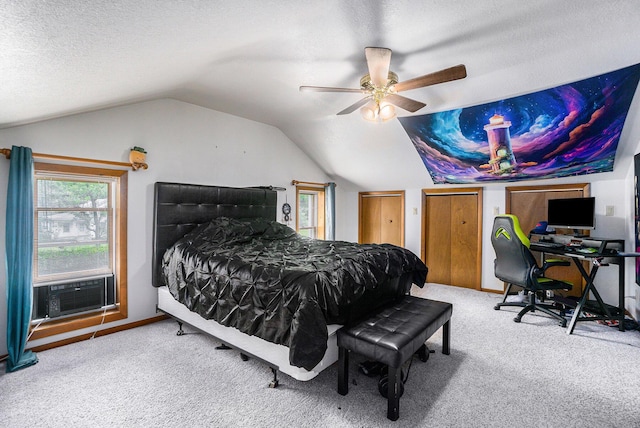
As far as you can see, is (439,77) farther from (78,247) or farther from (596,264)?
(78,247)

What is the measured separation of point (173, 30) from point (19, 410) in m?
2.76

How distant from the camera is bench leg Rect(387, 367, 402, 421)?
193 cm

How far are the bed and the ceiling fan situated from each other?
1.43 m

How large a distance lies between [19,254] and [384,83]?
140 inches

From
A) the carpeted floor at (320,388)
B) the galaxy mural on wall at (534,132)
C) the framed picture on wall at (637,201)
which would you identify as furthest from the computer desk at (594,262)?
the galaxy mural on wall at (534,132)

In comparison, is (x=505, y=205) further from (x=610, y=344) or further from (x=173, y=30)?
(x=173, y=30)

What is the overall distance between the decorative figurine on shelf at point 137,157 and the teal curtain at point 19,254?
0.87 meters

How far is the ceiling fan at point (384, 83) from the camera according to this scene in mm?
2217

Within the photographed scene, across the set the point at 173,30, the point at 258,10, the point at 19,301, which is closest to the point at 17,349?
the point at 19,301

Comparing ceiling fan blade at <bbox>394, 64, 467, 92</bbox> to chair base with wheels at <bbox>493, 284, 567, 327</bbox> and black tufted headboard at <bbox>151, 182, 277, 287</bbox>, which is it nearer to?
black tufted headboard at <bbox>151, 182, 277, 287</bbox>

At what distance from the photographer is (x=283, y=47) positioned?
97.6 inches

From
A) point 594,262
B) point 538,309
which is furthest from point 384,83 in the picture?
point 538,309

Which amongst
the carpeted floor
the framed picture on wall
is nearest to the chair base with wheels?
the carpeted floor

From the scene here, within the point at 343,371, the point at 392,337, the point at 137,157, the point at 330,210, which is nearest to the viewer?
the point at 392,337
